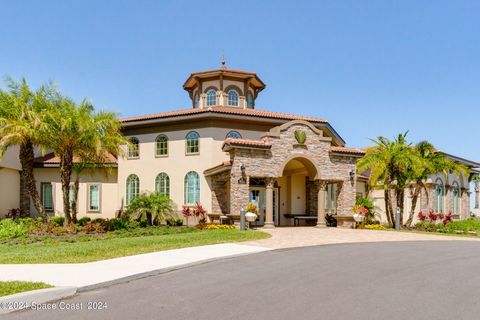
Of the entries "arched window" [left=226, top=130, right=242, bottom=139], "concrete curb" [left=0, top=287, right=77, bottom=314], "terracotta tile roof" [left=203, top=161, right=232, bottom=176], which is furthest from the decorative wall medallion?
"concrete curb" [left=0, top=287, right=77, bottom=314]

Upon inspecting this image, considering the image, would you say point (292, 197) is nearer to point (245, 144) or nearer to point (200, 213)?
point (200, 213)

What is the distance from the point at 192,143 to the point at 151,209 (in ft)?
16.4

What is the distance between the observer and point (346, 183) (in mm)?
24875

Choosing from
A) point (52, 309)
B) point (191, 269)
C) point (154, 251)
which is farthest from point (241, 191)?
point (52, 309)

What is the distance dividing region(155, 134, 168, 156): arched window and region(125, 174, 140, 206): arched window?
7.72 feet

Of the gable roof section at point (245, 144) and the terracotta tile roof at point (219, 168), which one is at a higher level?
the gable roof section at point (245, 144)

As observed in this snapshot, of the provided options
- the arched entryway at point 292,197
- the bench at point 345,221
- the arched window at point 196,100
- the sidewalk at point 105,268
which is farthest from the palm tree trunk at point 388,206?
the sidewalk at point 105,268

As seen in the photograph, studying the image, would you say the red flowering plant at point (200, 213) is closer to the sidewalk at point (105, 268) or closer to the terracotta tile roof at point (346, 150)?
the terracotta tile roof at point (346, 150)

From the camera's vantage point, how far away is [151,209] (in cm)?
2394

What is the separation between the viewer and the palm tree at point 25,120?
66.3ft

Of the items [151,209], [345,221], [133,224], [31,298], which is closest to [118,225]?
[133,224]

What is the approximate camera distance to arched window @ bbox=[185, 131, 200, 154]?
25969mm

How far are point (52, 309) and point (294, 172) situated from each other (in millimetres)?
21587

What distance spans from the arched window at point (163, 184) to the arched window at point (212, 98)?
25.1ft
